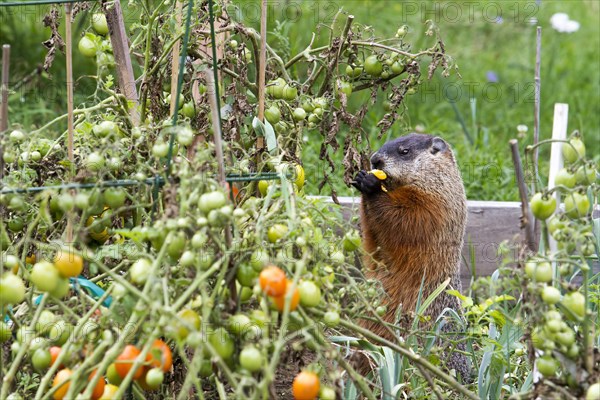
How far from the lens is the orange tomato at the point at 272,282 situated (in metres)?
1.74

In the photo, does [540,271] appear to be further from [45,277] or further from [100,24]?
[100,24]

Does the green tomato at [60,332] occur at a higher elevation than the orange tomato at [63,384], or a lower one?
higher

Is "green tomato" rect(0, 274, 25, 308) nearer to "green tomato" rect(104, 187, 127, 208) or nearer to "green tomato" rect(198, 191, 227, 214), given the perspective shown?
"green tomato" rect(104, 187, 127, 208)

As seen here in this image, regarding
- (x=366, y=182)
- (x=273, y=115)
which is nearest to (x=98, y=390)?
(x=273, y=115)

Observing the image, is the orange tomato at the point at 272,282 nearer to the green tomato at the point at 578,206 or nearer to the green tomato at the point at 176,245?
the green tomato at the point at 176,245

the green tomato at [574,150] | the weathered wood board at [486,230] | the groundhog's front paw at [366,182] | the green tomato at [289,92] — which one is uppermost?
the green tomato at [289,92]

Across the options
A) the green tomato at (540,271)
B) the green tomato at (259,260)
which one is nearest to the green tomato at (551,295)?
the green tomato at (540,271)

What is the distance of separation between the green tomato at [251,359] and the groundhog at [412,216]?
1907 millimetres

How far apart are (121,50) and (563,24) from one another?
4.87 meters

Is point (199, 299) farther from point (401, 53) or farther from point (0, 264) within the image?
point (401, 53)

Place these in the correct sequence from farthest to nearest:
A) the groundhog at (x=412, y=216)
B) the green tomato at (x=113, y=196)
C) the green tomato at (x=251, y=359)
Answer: the groundhog at (x=412, y=216)
the green tomato at (x=113, y=196)
the green tomato at (x=251, y=359)

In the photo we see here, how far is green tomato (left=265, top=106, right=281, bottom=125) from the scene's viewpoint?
269cm

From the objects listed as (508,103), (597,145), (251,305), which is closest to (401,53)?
(251,305)

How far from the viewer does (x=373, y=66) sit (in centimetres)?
291
